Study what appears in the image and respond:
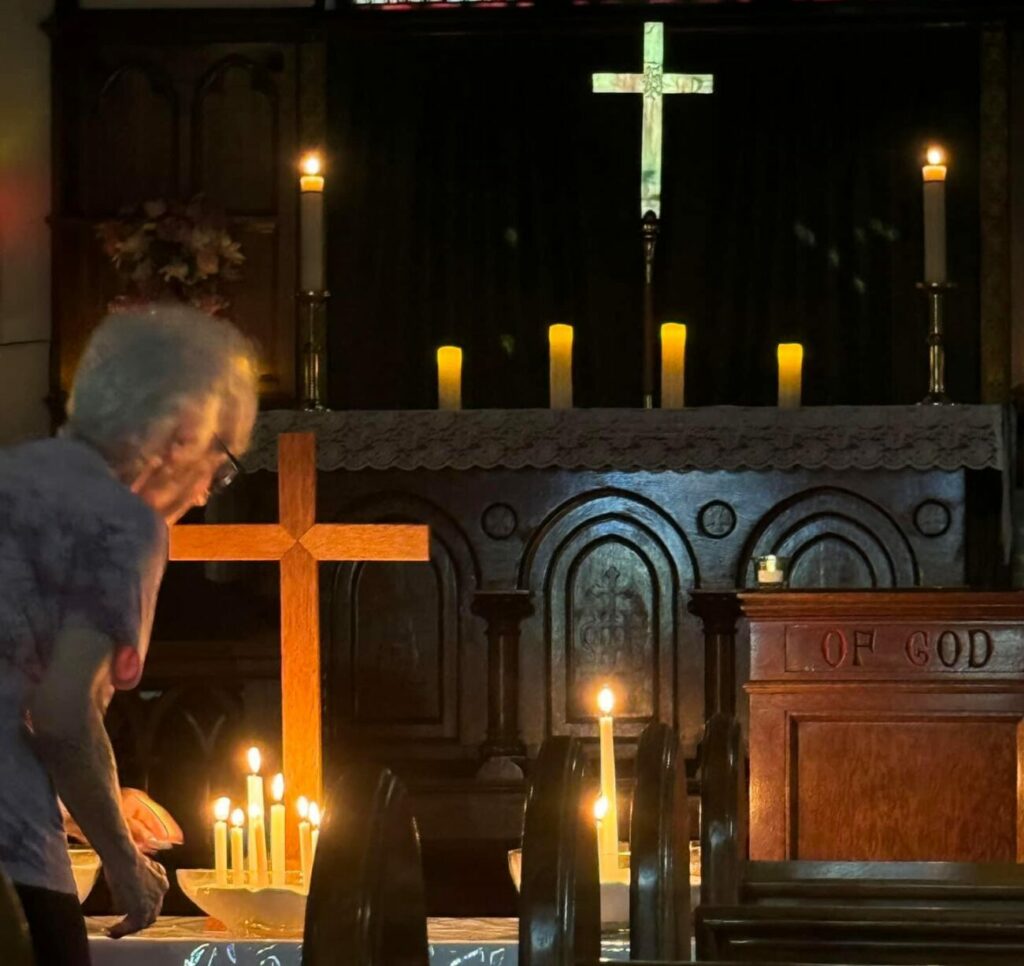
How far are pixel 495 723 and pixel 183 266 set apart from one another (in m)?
2.04

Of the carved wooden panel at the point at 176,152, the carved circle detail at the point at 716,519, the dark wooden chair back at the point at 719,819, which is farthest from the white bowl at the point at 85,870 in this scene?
the carved wooden panel at the point at 176,152

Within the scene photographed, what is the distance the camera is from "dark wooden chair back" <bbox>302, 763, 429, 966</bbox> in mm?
1153

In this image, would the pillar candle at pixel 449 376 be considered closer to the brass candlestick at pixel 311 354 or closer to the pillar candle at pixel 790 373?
the brass candlestick at pixel 311 354

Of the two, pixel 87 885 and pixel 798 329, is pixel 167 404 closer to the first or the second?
pixel 87 885

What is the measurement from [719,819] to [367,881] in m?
1.08

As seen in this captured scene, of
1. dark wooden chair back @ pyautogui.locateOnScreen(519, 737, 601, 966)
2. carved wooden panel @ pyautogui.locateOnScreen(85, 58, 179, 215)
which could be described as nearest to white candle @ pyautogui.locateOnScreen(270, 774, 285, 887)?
dark wooden chair back @ pyautogui.locateOnScreen(519, 737, 601, 966)

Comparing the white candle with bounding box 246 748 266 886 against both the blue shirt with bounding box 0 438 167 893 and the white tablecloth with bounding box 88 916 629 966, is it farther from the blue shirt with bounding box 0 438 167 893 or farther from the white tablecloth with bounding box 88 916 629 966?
the blue shirt with bounding box 0 438 167 893

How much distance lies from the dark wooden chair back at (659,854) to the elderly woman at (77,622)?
541 millimetres

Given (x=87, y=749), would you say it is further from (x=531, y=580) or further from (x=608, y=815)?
(x=531, y=580)

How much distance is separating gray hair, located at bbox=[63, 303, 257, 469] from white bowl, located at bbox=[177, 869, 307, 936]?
828 millimetres

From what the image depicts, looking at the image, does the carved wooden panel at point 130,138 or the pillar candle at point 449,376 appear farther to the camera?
the carved wooden panel at point 130,138

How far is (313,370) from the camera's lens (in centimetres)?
715

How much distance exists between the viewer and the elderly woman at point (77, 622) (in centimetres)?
211

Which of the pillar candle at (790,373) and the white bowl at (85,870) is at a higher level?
the pillar candle at (790,373)
